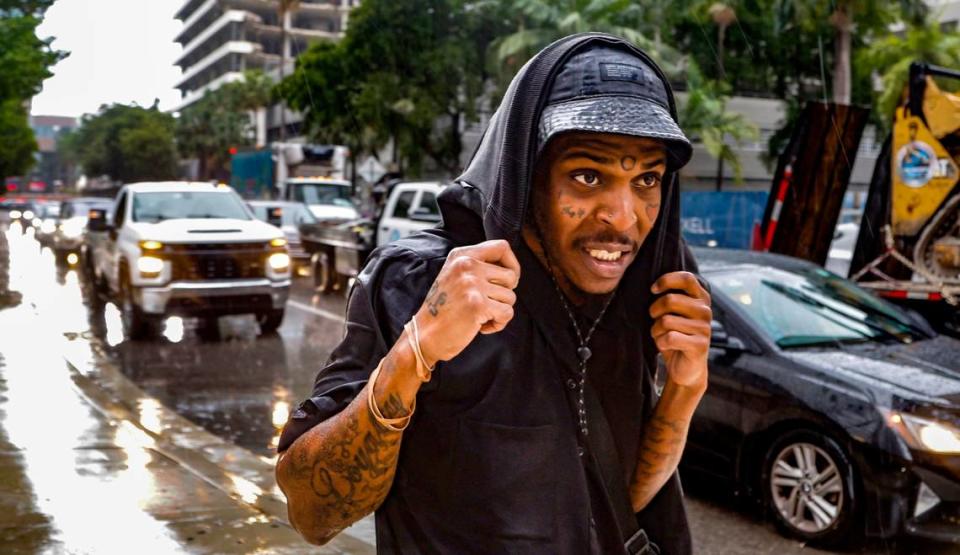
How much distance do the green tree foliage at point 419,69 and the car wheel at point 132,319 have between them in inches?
773

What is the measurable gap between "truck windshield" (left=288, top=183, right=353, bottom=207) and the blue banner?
871 cm

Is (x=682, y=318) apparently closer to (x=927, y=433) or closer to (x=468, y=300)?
(x=468, y=300)

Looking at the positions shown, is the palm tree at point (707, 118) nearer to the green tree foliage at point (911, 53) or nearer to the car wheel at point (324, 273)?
the green tree foliage at point (911, 53)

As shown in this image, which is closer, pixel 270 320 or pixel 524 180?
pixel 524 180

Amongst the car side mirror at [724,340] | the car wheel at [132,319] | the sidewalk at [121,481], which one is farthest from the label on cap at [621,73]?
the car wheel at [132,319]

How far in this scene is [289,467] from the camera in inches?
72.1

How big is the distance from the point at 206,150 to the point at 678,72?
46911 millimetres

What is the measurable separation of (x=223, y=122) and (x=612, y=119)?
6814 centimetres

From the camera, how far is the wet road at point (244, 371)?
5402 mm

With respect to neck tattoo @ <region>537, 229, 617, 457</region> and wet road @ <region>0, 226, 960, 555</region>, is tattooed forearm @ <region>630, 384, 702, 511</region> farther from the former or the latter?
wet road @ <region>0, 226, 960, 555</region>

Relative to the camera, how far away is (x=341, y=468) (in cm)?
175

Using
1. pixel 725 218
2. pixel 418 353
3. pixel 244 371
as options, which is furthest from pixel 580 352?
pixel 725 218

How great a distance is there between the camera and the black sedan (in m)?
4.73

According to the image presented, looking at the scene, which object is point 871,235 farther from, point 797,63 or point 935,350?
point 797,63
